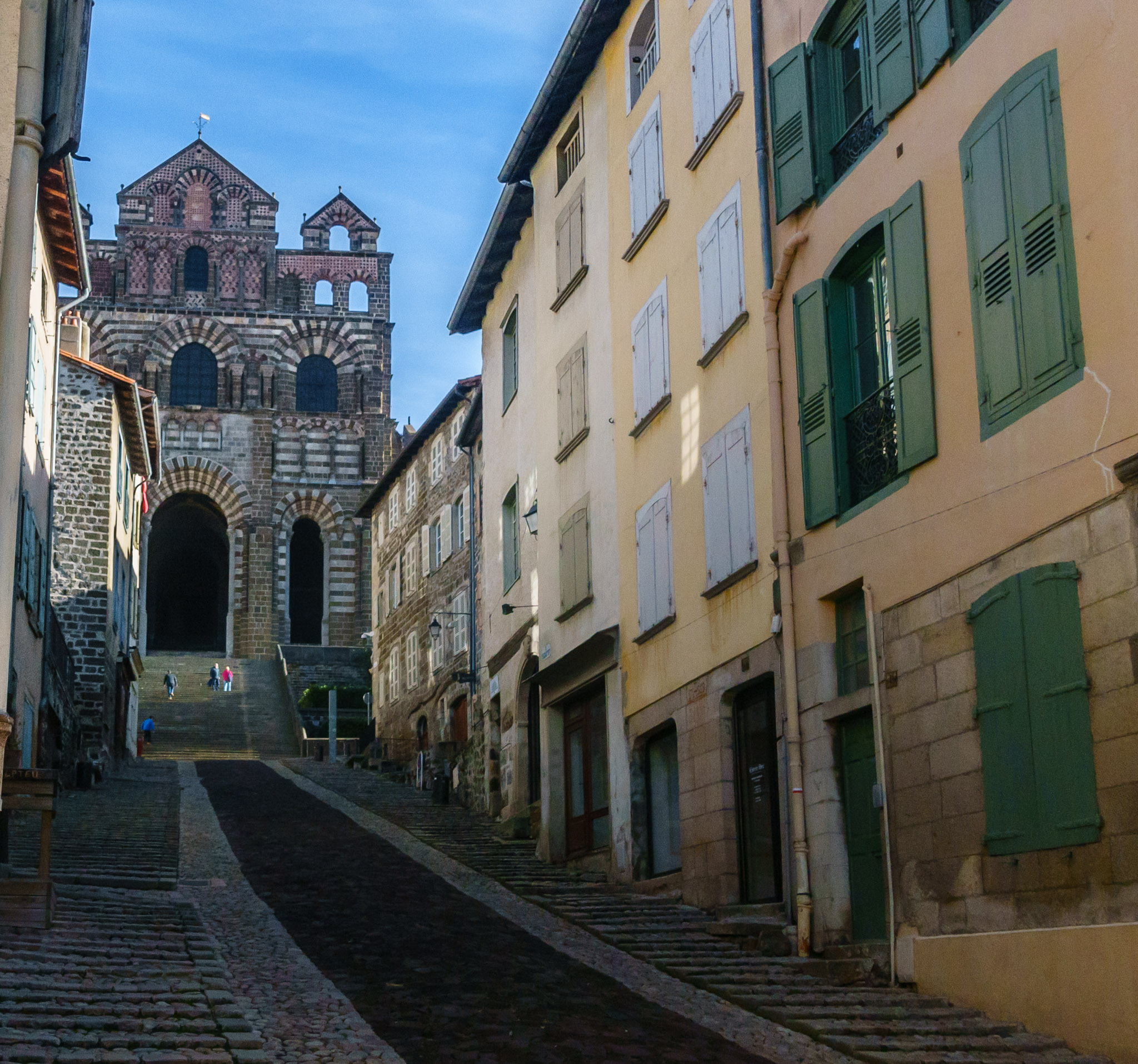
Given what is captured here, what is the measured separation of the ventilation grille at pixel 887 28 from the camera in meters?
11.6

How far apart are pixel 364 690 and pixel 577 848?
2822 centimetres

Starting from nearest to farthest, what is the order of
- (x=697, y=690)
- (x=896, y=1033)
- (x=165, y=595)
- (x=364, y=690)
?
(x=896, y=1033), (x=697, y=690), (x=364, y=690), (x=165, y=595)

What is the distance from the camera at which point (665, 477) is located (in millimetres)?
15555

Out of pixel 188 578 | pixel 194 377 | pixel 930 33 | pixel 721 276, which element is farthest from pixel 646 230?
pixel 188 578

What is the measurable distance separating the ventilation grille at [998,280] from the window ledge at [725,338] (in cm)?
369

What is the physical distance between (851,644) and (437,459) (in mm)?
22958

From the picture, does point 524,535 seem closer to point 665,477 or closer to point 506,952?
point 665,477

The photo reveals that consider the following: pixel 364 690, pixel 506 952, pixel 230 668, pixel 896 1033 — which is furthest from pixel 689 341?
pixel 230 668

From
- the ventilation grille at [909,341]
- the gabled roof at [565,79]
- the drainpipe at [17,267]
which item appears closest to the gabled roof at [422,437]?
the gabled roof at [565,79]

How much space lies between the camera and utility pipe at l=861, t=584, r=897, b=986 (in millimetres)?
10569

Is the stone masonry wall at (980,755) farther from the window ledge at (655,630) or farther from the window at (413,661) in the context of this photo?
the window at (413,661)

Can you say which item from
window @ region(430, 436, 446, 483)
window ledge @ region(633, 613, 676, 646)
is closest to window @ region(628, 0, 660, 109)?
window ledge @ region(633, 613, 676, 646)

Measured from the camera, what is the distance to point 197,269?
57.8 m

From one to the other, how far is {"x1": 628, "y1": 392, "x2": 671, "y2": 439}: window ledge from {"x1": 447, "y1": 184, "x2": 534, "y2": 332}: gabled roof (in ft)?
18.7
